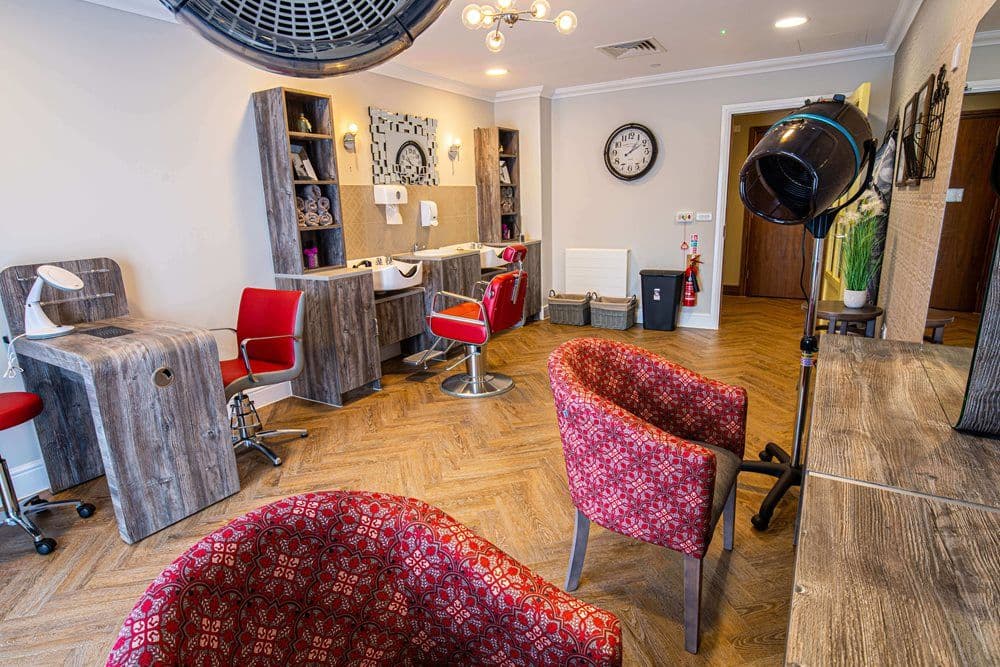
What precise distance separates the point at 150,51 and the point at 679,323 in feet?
17.5

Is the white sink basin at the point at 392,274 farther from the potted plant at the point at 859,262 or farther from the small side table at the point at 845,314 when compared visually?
the potted plant at the point at 859,262

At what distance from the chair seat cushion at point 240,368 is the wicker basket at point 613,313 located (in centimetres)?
376

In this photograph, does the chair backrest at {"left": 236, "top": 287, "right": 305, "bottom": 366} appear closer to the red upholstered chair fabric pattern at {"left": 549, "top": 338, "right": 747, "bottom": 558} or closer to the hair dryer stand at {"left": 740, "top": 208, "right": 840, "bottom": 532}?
the red upholstered chair fabric pattern at {"left": 549, "top": 338, "right": 747, "bottom": 558}

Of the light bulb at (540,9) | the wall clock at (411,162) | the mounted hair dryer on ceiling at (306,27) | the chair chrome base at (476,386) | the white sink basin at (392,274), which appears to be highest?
the light bulb at (540,9)

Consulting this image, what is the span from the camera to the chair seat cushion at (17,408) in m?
2.34

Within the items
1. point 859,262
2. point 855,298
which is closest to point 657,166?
point 859,262

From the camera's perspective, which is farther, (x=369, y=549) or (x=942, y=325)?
(x=942, y=325)

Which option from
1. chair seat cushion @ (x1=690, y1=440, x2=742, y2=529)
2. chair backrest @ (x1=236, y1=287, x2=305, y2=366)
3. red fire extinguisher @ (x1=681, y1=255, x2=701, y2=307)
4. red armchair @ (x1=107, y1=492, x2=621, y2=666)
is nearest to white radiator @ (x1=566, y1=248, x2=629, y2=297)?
red fire extinguisher @ (x1=681, y1=255, x2=701, y2=307)

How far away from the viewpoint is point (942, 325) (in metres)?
1.89

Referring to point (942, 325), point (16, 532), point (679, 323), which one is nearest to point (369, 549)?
point (942, 325)

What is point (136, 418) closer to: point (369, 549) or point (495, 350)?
point (369, 549)

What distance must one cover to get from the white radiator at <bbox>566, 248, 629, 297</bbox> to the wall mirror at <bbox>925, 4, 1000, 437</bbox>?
4.19 m

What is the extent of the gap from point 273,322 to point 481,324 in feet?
4.57

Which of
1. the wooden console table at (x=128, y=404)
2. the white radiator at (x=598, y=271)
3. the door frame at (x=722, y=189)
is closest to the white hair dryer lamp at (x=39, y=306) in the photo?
the wooden console table at (x=128, y=404)
